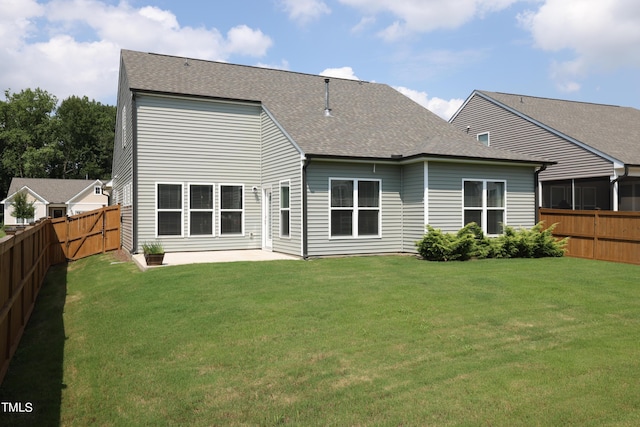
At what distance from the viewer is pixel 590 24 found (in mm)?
16547

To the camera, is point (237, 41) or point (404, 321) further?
point (237, 41)

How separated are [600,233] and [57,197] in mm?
49226

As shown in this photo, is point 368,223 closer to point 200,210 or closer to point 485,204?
point 485,204

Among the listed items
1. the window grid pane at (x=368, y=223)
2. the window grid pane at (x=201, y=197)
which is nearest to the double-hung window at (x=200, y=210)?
the window grid pane at (x=201, y=197)

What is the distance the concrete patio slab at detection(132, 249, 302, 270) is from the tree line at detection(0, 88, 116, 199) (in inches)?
2182

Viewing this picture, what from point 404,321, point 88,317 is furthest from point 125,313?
point 404,321

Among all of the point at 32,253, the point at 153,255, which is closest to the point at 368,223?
the point at 153,255

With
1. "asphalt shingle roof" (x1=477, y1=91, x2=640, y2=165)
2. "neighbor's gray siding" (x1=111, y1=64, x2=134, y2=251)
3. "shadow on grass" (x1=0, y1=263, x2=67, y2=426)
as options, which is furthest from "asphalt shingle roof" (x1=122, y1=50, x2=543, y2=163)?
"shadow on grass" (x1=0, y1=263, x2=67, y2=426)

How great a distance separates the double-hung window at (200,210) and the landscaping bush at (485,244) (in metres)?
7.03

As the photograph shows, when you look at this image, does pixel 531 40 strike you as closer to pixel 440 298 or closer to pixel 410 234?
pixel 410 234

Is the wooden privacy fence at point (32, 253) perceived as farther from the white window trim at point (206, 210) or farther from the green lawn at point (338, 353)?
the white window trim at point (206, 210)

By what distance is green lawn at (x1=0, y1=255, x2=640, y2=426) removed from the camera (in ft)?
13.1

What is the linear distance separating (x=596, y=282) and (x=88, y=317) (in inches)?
369

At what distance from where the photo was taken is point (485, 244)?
13297 mm
